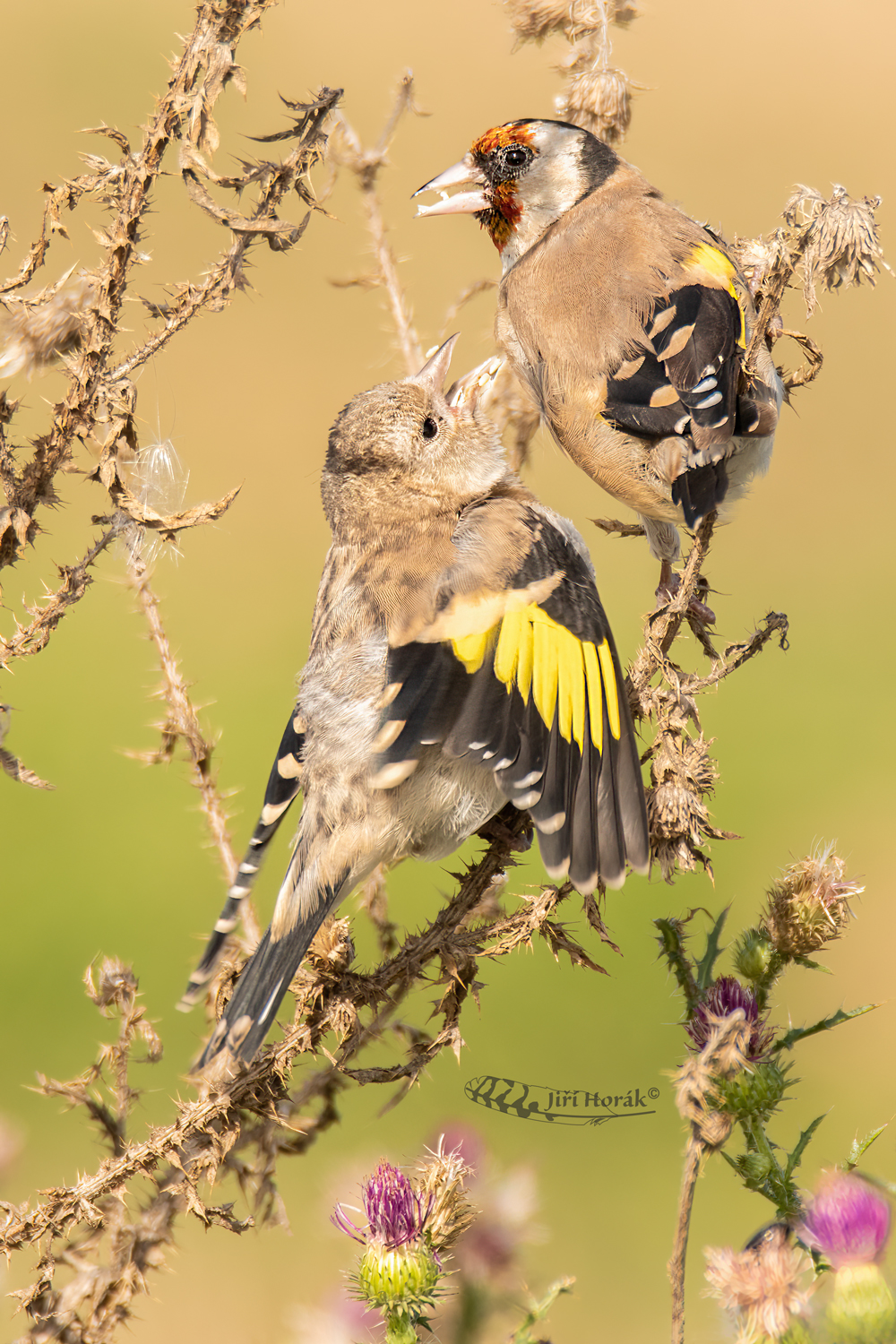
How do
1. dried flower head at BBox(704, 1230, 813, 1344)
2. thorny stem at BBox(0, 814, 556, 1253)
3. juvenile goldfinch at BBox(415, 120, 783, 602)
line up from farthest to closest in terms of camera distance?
1. juvenile goldfinch at BBox(415, 120, 783, 602)
2. thorny stem at BBox(0, 814, 556, 1253)
3. dried flower head at BBox(704, 1230, 813, 1344)

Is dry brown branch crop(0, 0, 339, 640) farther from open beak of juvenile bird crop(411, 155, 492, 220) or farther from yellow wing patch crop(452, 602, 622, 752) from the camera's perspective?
open beak of juvenile bird crop(411, 155, 492, 220)

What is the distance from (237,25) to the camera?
1.40 m

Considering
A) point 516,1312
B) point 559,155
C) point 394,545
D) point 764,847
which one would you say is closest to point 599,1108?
point 516,1312

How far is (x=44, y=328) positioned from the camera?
145 centimetres

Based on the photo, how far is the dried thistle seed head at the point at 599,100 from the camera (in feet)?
6.37

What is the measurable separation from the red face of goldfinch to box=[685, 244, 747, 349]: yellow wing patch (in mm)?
542

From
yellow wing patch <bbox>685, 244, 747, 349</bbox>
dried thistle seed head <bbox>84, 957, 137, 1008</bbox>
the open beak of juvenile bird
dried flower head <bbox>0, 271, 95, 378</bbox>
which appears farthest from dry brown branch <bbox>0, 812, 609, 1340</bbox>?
the open beak of juvenile bird

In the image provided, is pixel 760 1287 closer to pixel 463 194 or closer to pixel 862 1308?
pixel 862 1308

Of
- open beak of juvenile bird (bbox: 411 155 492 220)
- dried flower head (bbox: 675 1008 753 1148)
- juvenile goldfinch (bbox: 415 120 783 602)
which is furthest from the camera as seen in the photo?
open beak of juvenile bird (bbox: 411 155 492 220)

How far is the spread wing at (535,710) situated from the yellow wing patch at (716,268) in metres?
0.62

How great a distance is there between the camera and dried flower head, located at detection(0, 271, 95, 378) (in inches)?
56.9

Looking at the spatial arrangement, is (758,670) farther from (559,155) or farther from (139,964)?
(559,155)

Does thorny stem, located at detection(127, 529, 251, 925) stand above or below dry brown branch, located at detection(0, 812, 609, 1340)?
above

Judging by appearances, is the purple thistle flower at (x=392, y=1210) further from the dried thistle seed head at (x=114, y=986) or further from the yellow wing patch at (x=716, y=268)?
the yellow wing patch at (x=716, y=268)
